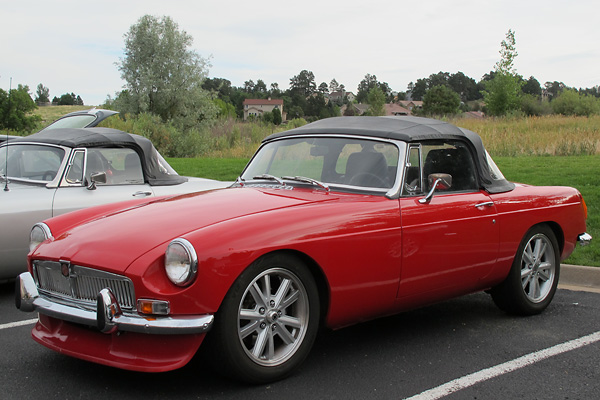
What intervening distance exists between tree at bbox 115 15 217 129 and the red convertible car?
Result: 124ft

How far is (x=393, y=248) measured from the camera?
4215mm

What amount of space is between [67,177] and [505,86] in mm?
29293

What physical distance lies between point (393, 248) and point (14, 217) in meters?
3.65

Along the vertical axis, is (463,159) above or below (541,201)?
above

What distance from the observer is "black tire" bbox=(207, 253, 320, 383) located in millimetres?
3455

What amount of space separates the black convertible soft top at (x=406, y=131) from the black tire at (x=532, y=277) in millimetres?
505

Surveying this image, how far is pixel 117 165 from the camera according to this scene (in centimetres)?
734

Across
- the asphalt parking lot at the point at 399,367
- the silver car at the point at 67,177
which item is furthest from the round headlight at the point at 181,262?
the silver car at the point at 67,177

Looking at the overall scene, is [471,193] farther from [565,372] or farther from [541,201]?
[565,372]

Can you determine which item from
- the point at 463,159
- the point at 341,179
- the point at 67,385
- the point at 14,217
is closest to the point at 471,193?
the point at 463,159

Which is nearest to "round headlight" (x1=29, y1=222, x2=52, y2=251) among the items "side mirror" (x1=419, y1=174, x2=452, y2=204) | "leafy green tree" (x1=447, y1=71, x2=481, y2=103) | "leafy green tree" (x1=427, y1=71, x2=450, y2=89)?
"side mirror" (x1=419, y1=174, x2=452, y2=204)

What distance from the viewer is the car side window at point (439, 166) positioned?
471 centimetres

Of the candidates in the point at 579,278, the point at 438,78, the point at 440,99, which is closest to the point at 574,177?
the point at 579,278

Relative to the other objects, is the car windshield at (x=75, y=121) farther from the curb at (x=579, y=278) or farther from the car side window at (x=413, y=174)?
the curb at (x=579, y=278)
